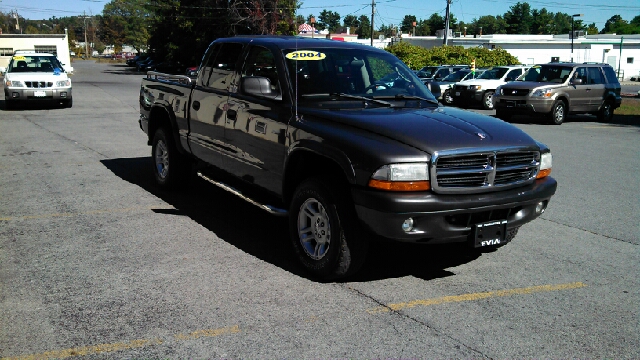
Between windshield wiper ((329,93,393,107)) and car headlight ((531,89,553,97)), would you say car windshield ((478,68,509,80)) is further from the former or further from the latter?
windshield wiper ((329,93,393,107))

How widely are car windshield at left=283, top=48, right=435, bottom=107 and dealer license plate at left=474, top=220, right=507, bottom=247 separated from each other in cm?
169

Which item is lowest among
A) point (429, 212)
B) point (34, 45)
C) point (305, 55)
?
point (429, 212)

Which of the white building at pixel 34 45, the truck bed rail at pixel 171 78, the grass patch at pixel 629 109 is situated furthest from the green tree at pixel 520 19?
the truck bed rail at pixel 171 78

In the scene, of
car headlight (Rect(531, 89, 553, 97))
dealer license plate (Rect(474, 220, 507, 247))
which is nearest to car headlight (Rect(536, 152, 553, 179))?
dealer license plate (Rect(474, 220, 507, 247))

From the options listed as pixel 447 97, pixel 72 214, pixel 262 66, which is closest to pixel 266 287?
pixel 262 66

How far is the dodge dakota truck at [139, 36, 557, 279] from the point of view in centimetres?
473

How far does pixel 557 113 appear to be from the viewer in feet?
64.1

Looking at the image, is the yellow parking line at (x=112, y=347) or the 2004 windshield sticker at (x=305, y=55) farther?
the 2004 windshield sticker at (x=305, y=55)

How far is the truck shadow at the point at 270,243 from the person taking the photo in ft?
18.4

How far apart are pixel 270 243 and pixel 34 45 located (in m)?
58.8

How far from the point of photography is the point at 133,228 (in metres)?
6.80

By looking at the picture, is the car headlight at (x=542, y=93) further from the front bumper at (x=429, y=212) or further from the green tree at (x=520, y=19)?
the green tree at (x=520, y=19)

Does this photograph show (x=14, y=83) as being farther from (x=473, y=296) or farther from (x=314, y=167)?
(x=473, y=296)

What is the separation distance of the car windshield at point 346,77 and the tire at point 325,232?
104 centimetres
